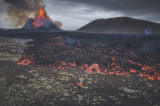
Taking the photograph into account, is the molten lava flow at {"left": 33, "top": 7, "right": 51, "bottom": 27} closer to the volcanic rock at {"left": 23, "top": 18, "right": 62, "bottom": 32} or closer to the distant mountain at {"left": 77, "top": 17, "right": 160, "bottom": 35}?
the volcanic rock at {"left": 23, "top": 18, "right": 62, "bottom": 32}

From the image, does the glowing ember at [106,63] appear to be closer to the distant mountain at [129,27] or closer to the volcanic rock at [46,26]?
the volcanic rock at [46,26]

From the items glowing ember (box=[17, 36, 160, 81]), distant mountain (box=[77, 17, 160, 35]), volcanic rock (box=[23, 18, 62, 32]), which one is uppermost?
distant mountain (box=[77, 17, 160, 35])

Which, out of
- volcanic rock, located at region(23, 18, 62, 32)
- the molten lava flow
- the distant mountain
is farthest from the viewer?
the distant mountain

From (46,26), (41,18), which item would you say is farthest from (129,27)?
(41,18)

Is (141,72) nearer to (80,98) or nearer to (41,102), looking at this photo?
(80,98)

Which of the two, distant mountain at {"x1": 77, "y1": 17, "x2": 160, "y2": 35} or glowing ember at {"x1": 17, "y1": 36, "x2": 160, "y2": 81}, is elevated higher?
distant mountain at {"x1": 77, "y1": 17, "x2": 160, "y2": 35}

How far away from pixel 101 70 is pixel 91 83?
3.11 metres

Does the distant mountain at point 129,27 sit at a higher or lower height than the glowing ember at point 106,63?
higher

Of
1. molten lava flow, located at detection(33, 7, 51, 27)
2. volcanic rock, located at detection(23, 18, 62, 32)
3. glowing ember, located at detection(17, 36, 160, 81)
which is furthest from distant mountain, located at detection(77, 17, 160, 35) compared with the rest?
glowing ember, located at detection(17, 36, 160, 81)

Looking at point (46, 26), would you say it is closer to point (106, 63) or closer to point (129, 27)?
point (106, 63)

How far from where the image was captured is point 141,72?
382 inches

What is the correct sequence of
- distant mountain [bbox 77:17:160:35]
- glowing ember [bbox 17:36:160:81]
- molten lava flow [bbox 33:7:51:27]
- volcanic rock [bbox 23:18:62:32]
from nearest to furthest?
glowing ember [bbox 17:36:160:81], volcanic rock [bbox 23:18:62:32], molten lava flow [bbox 33:7:51:27], distant mountain [bbox 77:17:160:35]

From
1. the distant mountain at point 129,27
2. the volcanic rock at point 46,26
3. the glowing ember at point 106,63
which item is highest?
the distant mountain at point 129,27

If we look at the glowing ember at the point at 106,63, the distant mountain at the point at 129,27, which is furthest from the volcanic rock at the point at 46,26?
the distant mountain at the point at 129,27
